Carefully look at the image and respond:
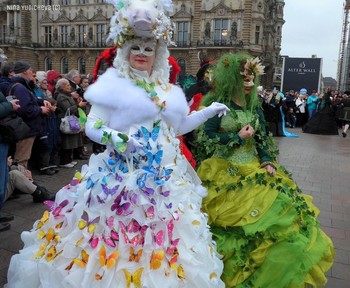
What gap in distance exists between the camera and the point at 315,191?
6.00 meters

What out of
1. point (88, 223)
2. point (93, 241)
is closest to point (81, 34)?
point (88, 223)

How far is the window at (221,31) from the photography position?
37531mm

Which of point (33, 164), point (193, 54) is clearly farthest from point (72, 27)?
point (33, 164)

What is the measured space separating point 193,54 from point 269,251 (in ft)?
123

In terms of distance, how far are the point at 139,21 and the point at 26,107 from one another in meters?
3.65

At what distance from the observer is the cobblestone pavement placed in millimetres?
3461

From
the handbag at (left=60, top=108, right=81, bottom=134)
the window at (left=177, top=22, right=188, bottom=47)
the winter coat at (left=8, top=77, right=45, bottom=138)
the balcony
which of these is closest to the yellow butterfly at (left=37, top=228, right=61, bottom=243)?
the winter coat at (left=8, top=77, right=45, bottom=138)

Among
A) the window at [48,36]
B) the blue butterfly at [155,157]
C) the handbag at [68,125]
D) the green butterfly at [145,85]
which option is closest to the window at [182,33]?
the window at [48,36]

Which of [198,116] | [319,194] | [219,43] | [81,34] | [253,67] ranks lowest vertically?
[319,194]

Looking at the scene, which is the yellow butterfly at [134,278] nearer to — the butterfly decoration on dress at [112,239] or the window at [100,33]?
the butterfly decoration on dress at [112,239]

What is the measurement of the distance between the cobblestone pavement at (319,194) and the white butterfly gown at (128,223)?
43.3 inches

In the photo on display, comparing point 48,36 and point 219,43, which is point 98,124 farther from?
point 48,36

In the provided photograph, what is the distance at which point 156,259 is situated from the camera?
195 cm

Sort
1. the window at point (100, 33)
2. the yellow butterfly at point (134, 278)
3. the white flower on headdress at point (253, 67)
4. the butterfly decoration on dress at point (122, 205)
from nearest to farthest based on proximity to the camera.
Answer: the yellow butterfly at point (134, 278)
the butterfly decoration on dress at point (122, 205)
the white flower on headdress at point (253, 67)
the window at point (100, 33)
